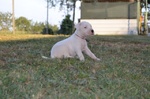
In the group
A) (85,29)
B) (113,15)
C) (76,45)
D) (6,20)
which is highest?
(113,15)

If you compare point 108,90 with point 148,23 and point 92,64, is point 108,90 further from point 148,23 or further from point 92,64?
point 148,23

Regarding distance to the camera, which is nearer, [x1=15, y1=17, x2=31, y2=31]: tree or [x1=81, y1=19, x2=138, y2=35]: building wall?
[x1=15, y1=17, x2=31, y2=31]: tree

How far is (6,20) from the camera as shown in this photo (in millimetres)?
18094

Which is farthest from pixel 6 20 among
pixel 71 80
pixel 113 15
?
pixel 71 80

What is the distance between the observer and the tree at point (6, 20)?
58.1 ft

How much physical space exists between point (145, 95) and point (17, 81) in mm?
1335

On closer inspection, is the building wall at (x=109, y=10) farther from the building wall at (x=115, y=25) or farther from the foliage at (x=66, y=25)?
the foliage at (x=66, y=25)

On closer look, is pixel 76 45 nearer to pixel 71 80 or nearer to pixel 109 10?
pixel 71 80

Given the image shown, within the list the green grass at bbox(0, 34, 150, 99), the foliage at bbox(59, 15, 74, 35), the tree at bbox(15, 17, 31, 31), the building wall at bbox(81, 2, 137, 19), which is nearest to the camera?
the green grass at bbox(0, 34, 150, 99)

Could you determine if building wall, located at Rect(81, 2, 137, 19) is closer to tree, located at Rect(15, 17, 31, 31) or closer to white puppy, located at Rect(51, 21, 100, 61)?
tree, located at Rect(15, 17, 31, 31)

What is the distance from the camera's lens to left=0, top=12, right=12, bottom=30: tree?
17719mm

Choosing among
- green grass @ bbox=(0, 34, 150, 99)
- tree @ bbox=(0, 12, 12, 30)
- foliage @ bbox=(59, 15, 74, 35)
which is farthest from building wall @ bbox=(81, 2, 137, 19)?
green grass @ bbox=(0, 34, 150, 99)

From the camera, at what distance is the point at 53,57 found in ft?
16.2

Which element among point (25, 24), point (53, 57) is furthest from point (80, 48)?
point (25, 24)
